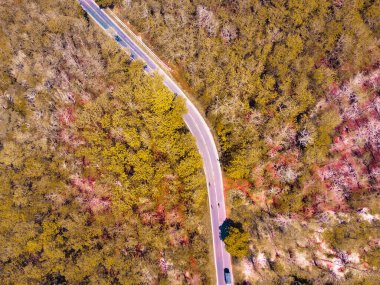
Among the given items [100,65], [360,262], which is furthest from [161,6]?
[360,262]

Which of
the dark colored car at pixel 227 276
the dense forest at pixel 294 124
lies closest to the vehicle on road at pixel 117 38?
the dense forest at pixel 294 124

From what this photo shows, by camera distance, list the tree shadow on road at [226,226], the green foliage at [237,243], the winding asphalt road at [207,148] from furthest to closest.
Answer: the tree shadow on road at [226,226]
the winding asphalt road at [207,148]
the green foliage at [237,243]

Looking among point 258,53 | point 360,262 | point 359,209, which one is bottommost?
point 360,262

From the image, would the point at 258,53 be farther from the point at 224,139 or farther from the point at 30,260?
the point at 30,260

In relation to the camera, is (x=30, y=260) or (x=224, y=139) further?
(x=224, y=139)

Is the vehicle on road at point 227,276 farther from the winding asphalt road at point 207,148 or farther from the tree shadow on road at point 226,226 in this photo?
the tree shadow on road at point 226,226

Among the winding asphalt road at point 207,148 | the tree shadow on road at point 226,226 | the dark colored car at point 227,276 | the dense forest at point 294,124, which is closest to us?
the dark colored car at point 227,276
